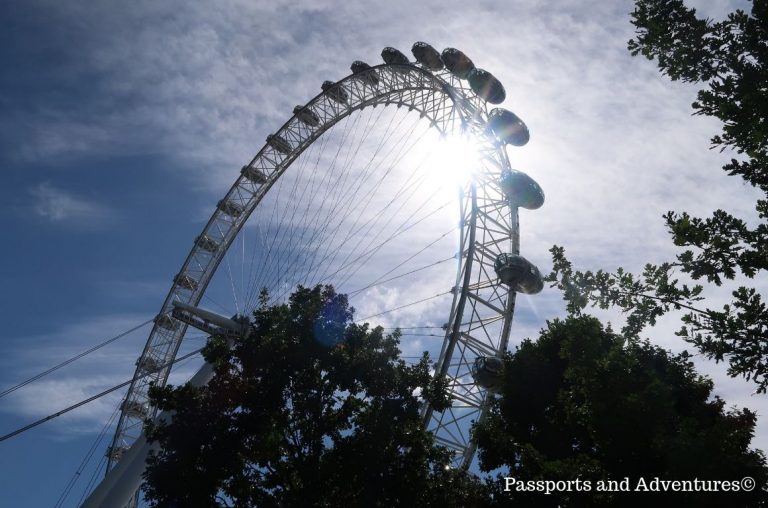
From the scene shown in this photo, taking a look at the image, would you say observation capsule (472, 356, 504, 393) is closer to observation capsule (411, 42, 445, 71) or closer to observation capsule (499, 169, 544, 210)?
observation capsule (499, 169, 544, 210)

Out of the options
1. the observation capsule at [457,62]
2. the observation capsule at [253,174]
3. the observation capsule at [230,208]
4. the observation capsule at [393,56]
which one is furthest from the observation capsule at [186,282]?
the observation capsule at [457,62]

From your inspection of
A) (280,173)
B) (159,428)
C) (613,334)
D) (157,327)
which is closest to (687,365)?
(613,334)

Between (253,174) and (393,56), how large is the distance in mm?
14028

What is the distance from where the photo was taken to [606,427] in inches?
542

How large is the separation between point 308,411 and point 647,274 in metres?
10.9

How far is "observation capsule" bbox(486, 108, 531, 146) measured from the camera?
3145 cm

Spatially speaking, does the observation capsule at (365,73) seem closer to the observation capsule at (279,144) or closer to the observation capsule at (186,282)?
the observation capsule at (279,144)

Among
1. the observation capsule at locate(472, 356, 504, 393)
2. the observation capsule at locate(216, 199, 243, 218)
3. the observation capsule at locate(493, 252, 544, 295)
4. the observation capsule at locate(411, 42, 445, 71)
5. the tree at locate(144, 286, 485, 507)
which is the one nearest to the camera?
the tree at locate(144, 286, 485, 507)

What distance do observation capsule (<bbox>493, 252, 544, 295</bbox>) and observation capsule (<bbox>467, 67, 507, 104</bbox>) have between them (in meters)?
10.4

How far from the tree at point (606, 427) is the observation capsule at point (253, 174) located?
27847 mm

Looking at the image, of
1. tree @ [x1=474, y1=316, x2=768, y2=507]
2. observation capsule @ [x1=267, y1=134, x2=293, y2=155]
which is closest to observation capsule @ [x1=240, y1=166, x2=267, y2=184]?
observation capsule @ [x1=267, y1=134, x2=293, y2=155]

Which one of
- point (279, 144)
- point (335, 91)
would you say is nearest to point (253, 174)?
point (279, 144)

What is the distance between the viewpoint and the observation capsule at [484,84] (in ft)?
104

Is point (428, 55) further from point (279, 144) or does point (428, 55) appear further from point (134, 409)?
point (134, 409)
